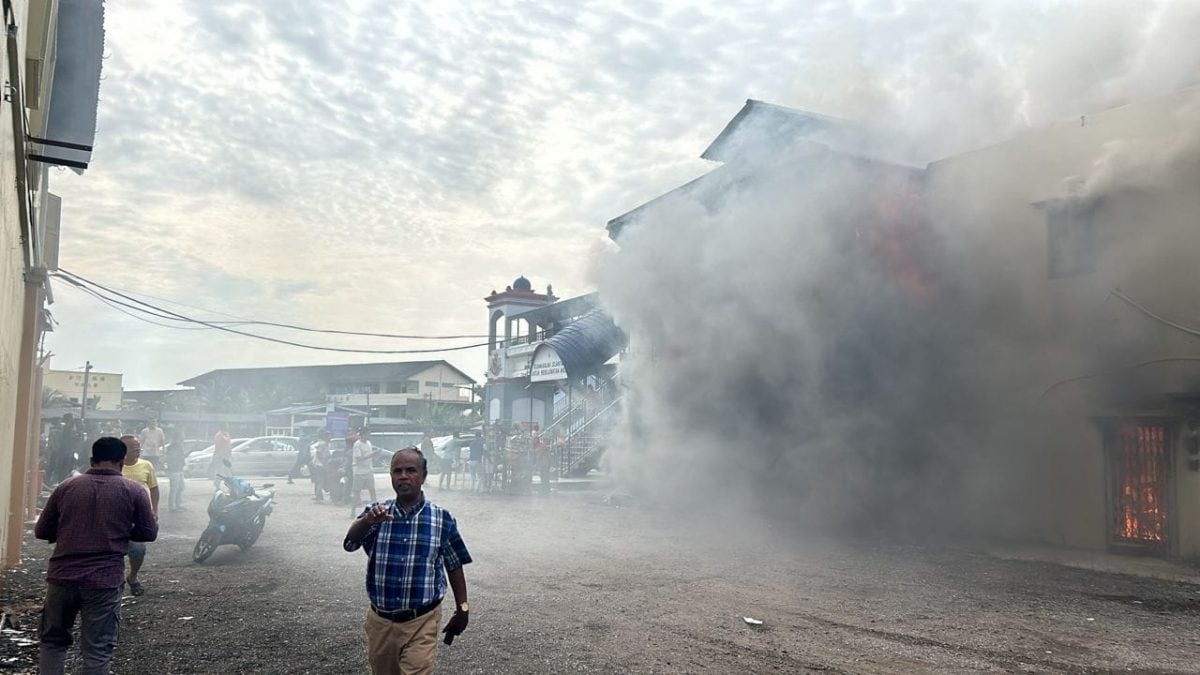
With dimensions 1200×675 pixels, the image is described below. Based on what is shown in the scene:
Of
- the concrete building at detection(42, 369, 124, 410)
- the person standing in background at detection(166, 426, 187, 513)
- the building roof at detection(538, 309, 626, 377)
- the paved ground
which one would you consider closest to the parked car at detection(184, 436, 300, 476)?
the person standing in background at detection(166, 426, 187, 513)

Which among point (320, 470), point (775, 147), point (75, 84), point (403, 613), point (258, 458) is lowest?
point (258, 458)

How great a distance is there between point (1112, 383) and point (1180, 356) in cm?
84

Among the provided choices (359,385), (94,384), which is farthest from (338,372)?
(94,384)

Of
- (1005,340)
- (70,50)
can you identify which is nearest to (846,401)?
(1005,340)

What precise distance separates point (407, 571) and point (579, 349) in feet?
53.0

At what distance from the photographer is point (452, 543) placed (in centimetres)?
360

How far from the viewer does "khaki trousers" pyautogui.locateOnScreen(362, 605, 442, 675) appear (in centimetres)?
334

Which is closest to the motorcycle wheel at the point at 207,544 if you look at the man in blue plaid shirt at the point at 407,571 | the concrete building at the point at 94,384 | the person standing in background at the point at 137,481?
the person standing in background at the point at 137,481

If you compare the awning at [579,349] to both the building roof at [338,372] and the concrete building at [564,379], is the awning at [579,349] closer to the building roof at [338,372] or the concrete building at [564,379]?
the concrete building at [564,379]

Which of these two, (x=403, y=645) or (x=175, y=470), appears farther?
(x=175, y=470)

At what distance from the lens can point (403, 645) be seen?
11.0ft

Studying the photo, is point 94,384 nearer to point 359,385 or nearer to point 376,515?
point 359,385

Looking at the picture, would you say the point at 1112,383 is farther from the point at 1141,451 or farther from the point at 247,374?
the point at 247,374

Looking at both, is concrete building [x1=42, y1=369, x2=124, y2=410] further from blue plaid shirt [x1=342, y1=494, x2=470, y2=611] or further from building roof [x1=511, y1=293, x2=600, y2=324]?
blue plaid shirt [x1=342, y1=494, x2=470, y2=611]
